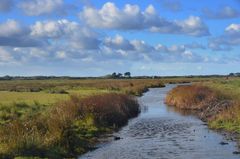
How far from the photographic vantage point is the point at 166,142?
31.8m

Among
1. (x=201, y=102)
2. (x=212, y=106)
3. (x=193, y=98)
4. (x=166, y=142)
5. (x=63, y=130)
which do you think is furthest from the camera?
(x=193, y=98)

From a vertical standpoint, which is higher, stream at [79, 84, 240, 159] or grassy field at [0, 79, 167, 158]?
grassy field at [0, 79, 167, 158]

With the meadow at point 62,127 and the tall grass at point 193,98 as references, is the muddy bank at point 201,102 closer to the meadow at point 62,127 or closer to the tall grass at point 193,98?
the tall grass at point 193,98

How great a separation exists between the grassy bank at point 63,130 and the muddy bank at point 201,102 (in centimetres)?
821

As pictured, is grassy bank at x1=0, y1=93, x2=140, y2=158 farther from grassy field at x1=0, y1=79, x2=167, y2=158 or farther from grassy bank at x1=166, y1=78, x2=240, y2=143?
grassy bank at x1=166, y1=78, x2=240, y2=143

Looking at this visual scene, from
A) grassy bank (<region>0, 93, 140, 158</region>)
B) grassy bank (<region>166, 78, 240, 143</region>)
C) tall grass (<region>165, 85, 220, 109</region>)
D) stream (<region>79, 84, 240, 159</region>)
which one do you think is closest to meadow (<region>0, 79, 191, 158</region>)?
grassy bank (<region>0, 93, 140, 158</region>)

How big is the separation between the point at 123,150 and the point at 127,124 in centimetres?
1434

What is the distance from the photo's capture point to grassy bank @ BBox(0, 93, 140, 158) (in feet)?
77.0

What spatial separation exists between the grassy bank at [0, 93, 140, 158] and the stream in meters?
1.14

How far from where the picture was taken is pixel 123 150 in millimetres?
28297

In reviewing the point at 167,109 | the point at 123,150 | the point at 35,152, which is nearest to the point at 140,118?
the point at 167,109

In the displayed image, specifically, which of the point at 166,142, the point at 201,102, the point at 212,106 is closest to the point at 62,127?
the point at 166,142

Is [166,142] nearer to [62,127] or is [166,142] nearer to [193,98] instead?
[62,127]

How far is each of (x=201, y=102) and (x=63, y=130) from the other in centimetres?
3137
